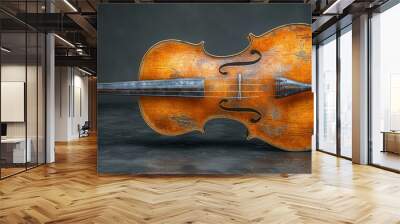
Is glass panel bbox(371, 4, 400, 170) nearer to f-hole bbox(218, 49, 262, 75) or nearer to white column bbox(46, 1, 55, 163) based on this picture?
f-hole bbox(218, 49, 262, 75)

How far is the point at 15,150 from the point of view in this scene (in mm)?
6402

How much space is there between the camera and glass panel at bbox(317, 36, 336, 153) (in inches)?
355

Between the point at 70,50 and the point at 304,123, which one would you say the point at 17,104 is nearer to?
the point at 304,123

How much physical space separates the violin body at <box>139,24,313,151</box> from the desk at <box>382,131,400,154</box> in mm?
1853

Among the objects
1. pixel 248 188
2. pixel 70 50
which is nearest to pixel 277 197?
pixel 248 188

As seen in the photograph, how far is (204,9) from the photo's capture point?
5.91 m

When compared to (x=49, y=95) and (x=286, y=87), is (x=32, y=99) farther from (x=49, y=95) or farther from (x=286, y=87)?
(x=286, y=87)

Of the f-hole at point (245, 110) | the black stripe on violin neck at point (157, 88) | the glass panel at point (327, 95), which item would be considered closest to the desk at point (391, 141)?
the glass panel at point (327, 95)

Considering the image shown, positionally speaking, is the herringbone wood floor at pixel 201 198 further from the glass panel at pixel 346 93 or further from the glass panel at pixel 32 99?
the glass panel at pixel 346 93

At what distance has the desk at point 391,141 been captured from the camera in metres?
6.46

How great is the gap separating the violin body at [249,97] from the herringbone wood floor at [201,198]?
78 centimetres

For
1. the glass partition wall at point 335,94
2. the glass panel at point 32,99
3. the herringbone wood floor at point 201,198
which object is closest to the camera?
the herringbone wood floor at point 201,198

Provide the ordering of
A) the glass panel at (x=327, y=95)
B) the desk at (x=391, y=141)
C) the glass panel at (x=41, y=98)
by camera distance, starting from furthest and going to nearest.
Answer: the glass panel at (x=327, y=95)
the glass panel at (x=41, y=98)
the desk at (x=391, y=141)

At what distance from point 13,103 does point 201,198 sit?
13.1 ft
